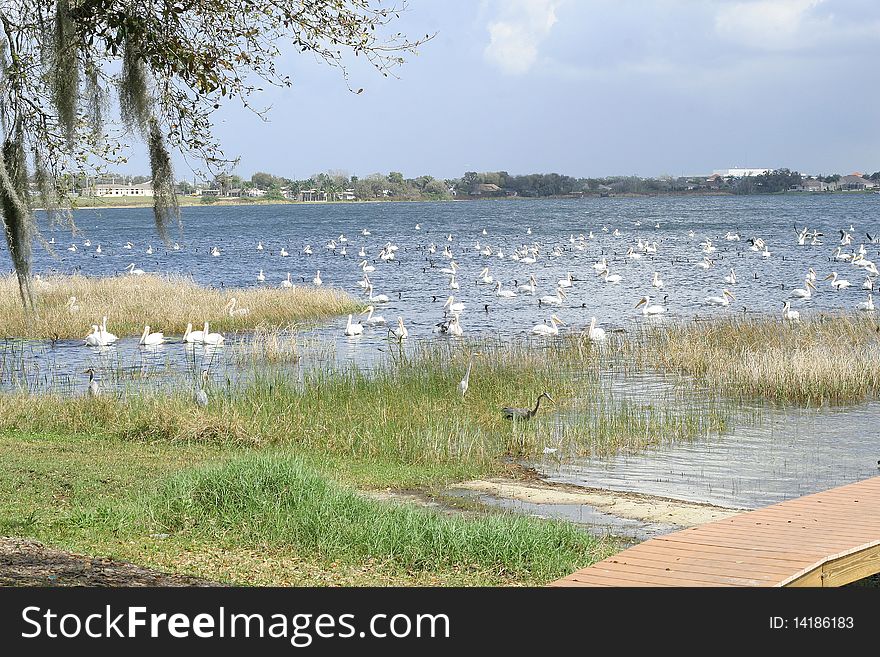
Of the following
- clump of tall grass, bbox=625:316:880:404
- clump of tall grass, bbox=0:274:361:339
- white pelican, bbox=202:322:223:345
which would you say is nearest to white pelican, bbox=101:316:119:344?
clump of tall grass, bbox=0:274:361:339

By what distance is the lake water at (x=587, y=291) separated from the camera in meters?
13.8

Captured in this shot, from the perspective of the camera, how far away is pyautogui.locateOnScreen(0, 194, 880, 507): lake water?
45.2 ft

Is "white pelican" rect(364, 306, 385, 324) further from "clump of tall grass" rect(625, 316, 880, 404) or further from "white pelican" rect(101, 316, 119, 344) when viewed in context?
"clump of tall grass" rect(625, 316, 880, 404)

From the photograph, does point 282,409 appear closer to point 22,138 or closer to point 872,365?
point 22,138

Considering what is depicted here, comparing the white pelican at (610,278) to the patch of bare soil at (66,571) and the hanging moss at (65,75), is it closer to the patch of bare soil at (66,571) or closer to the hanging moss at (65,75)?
the hanging moss at (65,75)

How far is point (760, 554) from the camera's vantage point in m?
6.72

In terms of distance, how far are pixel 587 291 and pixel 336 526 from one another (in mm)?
32109

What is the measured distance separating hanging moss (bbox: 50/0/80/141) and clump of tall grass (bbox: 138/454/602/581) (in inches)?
132

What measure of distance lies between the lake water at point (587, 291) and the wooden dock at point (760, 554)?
4.51 metres

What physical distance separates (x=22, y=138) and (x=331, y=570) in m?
4.71

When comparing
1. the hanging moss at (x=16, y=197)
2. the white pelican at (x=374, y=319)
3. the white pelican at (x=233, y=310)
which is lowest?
the white pelican at (x=374, y=319)

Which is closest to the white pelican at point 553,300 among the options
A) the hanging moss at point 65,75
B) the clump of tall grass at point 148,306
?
the clump of tall grass at point 148,306

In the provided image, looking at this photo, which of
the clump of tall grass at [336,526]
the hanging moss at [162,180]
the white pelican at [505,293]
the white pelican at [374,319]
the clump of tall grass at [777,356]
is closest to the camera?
the clump of tall grass at [336,526]

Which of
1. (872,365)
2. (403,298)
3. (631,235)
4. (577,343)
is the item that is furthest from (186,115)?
(631,235)
